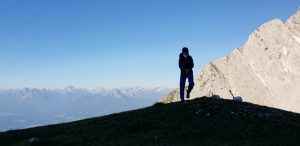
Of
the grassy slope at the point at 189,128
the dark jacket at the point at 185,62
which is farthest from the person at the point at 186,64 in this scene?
the grassy slope at the point at 189,128

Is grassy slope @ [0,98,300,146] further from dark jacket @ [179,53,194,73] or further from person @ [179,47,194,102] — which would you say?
dark jacket @ [179,53,194,73]

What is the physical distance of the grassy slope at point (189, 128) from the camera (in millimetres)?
26531

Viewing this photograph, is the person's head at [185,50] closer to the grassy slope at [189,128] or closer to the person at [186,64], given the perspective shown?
the person at [186,64]

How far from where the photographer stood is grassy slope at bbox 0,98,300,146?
26.5 m

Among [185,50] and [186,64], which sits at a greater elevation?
[185,50]

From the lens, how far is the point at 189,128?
95.3 feet

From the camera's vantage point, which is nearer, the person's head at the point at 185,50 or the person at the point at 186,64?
the person's head at the point at 185,50

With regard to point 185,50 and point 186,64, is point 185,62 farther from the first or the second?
point 185,50

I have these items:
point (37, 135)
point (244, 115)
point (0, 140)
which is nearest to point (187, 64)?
point (244, 115)

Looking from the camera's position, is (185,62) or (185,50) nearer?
(185,50)

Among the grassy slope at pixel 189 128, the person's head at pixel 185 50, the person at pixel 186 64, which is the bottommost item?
the grassy slope at pixel 189 128

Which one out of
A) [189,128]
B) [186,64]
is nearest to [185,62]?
[186,64]

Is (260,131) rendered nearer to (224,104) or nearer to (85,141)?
(224,104)

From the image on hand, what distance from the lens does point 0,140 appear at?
37.5m
